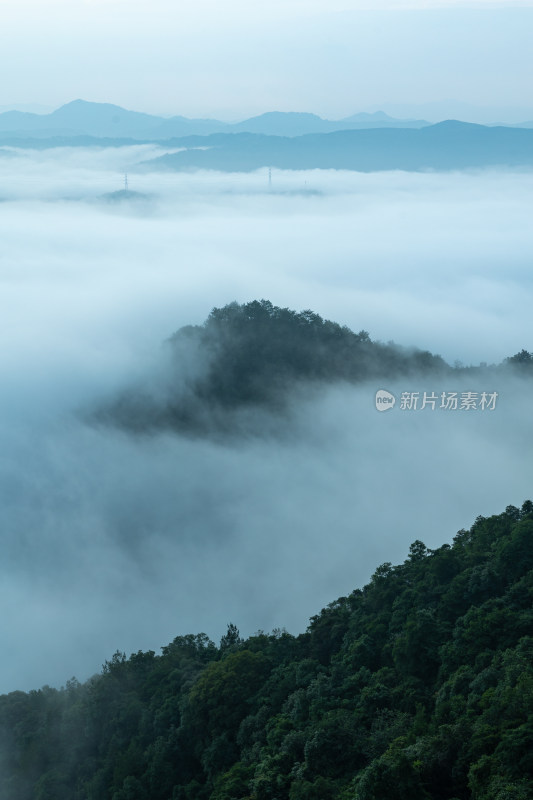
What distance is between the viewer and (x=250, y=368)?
4134 cm

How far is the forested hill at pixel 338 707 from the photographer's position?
12.3m

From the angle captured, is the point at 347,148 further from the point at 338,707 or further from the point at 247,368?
the point at 338,707

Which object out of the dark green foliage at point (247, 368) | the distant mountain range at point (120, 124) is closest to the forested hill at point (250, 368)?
the dark green foliage at point (247, 368)

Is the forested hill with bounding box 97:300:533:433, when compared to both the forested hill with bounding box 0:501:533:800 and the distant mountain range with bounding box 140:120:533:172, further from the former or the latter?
the distant mountain range with bounding box 140:120:533:172

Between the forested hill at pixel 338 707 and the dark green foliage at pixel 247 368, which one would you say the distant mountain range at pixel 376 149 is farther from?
the forested hill at pixel 338 707

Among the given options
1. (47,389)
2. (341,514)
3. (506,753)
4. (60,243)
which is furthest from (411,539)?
(60,243)

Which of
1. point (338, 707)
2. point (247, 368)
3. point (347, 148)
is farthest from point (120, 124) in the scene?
point (338, 707)

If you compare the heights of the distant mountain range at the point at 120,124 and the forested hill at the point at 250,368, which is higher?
the distant mountain range at the point at 120,124

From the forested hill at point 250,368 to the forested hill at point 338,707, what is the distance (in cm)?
2092

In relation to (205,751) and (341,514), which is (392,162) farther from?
(205,751)

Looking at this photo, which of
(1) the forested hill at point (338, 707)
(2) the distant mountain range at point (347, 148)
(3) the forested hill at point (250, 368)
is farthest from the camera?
(2) the distant mountain range at point (347, 148)

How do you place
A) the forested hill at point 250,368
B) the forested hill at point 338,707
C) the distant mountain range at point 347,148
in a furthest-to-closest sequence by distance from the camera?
the distant mountain range at point 347,148 → the forested hill at point 250,368 → the forested hill at point 338,707

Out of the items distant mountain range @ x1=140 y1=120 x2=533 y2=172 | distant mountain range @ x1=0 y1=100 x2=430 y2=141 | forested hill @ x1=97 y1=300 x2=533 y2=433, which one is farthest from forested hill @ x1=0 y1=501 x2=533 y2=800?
distant mountain range @ x1=0 y1=100 x2=430 y2=141

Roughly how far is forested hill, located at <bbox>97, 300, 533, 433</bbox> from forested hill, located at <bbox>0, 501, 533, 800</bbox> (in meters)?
20.9
